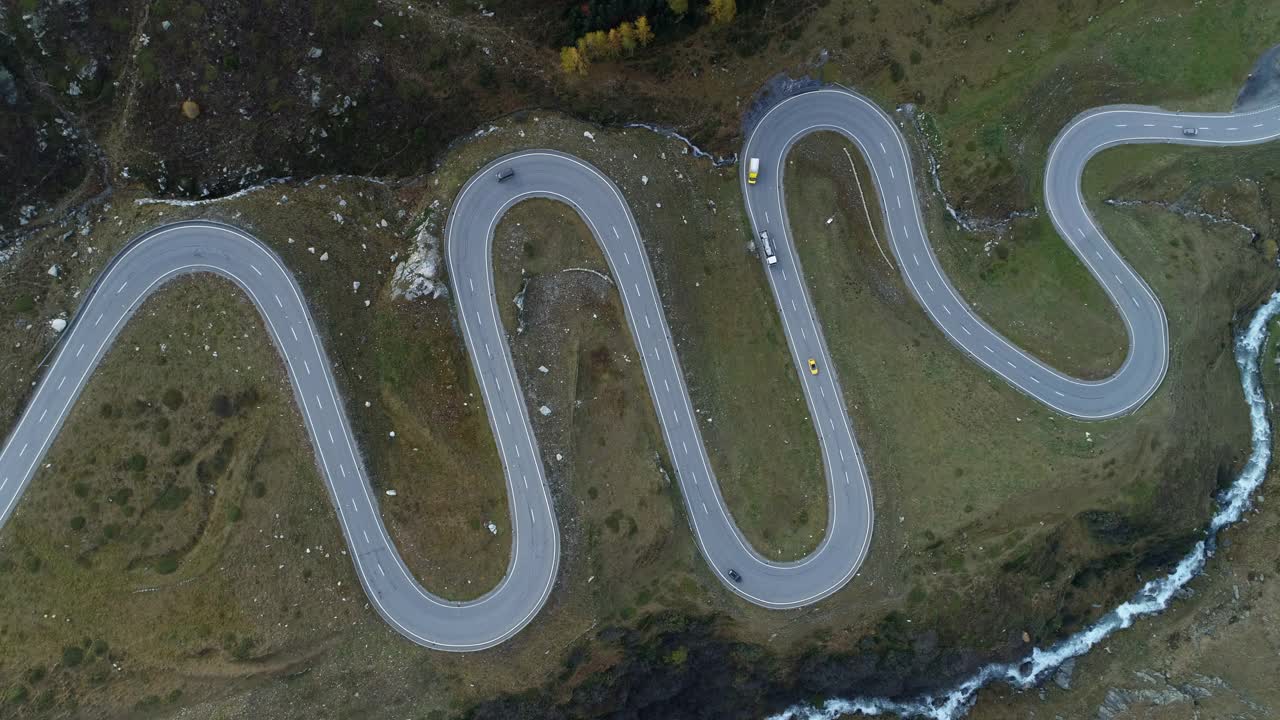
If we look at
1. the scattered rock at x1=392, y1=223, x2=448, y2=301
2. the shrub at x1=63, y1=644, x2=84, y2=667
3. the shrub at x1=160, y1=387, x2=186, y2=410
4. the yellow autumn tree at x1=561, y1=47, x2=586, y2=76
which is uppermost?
the yellow autumn tree at x1=561, y1=47, x2=586, y2=76

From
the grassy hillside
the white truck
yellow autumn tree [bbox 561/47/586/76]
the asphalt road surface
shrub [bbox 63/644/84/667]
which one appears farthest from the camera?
the white truck

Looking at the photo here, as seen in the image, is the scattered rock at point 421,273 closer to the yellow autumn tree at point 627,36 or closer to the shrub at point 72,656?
the yellow autumn tree at point 627,36

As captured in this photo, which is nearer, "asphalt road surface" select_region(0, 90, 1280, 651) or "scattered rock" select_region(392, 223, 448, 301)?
"asphalt road surface" select_region(0, 90, 1280, 651)

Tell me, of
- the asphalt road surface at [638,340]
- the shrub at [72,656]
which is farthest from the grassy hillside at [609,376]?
the asphalt road surface at [638,340]

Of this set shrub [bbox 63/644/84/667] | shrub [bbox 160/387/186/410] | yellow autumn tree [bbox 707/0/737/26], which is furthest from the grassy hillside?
yellow autumn tree [bbox 707/0/737/26]

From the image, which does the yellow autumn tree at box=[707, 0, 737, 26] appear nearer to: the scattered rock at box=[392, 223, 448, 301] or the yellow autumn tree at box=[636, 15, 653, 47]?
the yellow autumn tree at box=[636, 15, 653, 47]

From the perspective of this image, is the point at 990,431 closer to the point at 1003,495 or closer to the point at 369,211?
the point at 1003,495

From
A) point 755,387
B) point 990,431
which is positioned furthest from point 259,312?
point 990,431
